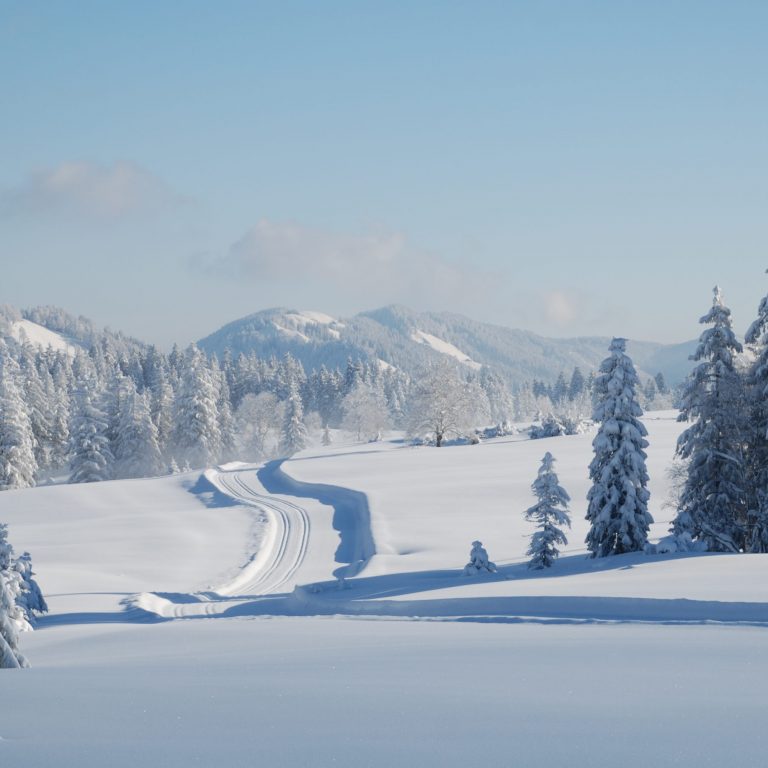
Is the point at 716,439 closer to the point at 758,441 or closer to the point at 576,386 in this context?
the point at 758,441

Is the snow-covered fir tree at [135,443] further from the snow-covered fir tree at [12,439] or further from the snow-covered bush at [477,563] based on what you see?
the snow-covered bush at [477,563]

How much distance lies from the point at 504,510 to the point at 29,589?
80.9 ft

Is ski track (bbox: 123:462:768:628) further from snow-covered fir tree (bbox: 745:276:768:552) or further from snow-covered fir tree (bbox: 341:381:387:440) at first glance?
snow-covered fir tree (bbox: 341:381:387:440)

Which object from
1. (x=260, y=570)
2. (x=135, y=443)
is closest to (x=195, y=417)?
(x=135, y=443)

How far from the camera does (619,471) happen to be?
904 inches

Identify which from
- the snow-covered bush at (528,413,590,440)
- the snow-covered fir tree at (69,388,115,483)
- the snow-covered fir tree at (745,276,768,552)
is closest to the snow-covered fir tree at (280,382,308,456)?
the snow-covered fir tree at (69,388,115,483)

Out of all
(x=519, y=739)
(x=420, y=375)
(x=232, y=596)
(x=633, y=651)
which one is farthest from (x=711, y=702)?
(x=420, y=375)

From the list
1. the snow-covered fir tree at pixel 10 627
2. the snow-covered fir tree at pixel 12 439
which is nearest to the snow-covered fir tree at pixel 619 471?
the snow-covered fir tree at pixel 10 627

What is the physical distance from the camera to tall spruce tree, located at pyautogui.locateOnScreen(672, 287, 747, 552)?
23.2 meters

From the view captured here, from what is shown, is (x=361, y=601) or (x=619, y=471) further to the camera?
(x=619, y=471)

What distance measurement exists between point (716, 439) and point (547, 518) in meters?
6.47

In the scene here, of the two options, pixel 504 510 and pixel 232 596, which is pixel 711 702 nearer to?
pixel 232 596

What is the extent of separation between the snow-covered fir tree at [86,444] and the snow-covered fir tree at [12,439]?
6.83m

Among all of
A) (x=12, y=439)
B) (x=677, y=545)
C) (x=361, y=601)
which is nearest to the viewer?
(x=361, y=601)
